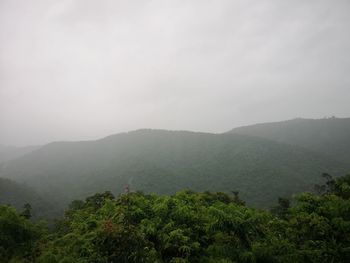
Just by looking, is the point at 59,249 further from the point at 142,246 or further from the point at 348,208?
the point at 348,208

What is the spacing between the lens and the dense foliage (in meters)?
8.40

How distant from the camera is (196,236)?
34.4 ft

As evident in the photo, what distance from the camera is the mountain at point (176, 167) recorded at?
10431 centimetres

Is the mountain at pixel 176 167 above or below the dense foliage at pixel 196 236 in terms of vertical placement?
below

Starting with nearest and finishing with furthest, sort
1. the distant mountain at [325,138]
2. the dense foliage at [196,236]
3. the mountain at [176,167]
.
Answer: the dense foliage at [196,236]
the mountain at [176,167]
the distant mountain at [325,138]

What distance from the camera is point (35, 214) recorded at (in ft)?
305

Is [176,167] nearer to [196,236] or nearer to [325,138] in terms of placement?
[325,138]

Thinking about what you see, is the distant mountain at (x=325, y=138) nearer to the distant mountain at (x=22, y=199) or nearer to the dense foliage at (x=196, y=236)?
the distant mountain at (x=22, y=199)

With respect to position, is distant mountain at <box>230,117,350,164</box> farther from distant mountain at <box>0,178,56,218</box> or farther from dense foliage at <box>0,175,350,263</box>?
dense foliage at <box>0,175,350,263</box>

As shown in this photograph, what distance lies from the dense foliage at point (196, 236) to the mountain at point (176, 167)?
74728mm

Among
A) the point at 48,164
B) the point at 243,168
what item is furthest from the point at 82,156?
the point at 243,168

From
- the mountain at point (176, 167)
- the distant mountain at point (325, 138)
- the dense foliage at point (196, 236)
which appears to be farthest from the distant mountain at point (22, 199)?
the distant mountain at point (325, 138)

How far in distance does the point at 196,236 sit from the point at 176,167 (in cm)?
12919

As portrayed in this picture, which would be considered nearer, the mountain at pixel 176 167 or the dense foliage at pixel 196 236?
the dense foliage at pixel 196 236
